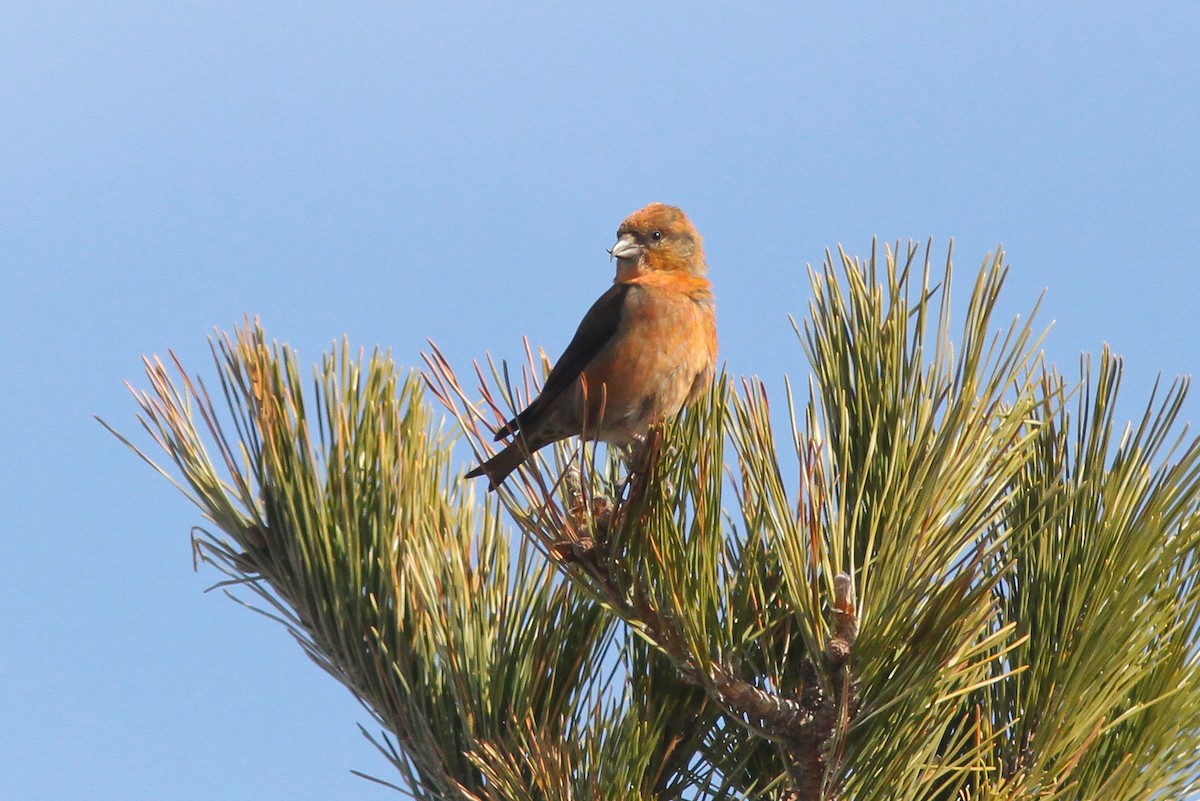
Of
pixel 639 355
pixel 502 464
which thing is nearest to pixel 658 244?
pixel 639 355

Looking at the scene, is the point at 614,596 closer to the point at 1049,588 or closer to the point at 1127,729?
the point at 1049,588

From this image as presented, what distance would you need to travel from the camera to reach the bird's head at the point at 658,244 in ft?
15.9

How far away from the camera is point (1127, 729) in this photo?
2.15 metres

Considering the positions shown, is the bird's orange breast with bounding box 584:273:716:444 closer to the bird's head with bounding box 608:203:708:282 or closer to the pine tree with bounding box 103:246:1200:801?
the bird's head with bounding box 608:203:708:282

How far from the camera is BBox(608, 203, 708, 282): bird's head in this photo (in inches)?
191

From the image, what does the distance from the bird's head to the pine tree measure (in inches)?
94.3

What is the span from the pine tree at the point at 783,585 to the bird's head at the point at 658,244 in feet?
7.86

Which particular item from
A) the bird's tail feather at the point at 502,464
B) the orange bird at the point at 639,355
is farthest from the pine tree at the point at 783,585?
the orange bird at the point at 639,355

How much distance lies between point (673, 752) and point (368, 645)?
63cm

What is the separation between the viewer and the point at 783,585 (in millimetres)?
2131

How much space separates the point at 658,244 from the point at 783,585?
9.60 ft

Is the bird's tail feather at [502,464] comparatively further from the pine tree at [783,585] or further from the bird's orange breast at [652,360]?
the bird's orange breast at [652,360]

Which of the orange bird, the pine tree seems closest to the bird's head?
the orange bird

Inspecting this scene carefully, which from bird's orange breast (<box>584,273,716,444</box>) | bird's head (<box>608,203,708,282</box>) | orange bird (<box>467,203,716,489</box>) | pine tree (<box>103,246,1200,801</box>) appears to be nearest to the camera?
pine tree (<box>103,246,1200,801</box>)
